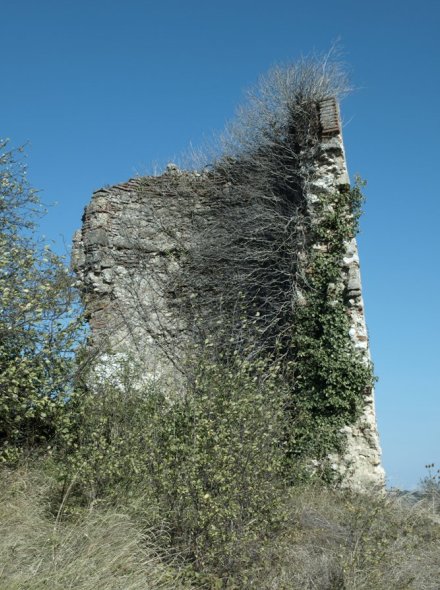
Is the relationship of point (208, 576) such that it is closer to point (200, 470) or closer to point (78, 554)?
point (200, 470)

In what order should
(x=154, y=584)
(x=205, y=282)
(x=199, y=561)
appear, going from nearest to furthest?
(x=154, y=584) → (x=199, y=561) → (x=205, y=282)

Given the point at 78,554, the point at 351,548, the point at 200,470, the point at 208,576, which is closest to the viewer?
the point at 78,554

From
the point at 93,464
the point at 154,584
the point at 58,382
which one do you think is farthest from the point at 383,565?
the point at 58,382

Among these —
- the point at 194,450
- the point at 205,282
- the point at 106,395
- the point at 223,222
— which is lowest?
the point at 194,450

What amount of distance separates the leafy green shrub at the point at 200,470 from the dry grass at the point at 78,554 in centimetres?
29

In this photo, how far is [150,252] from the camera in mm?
11773

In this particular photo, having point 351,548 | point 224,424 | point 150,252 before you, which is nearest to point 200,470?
point 224,424

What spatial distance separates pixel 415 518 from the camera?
8438 millimetres

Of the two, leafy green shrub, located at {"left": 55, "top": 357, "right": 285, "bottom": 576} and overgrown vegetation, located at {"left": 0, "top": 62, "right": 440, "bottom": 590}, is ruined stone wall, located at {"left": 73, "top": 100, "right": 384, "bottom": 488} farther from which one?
leafy green shrub, located at {"left": 55, "top": 357, "right": 285, "bottom": 576}

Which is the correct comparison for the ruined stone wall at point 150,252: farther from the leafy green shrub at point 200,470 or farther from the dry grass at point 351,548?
the leafy green shrub at point 200,470

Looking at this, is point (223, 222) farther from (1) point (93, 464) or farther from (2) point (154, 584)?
(2) point (154, 584)

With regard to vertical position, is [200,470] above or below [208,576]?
above

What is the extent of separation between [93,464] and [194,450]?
1348 millimetres

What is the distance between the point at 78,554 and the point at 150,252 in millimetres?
6850
